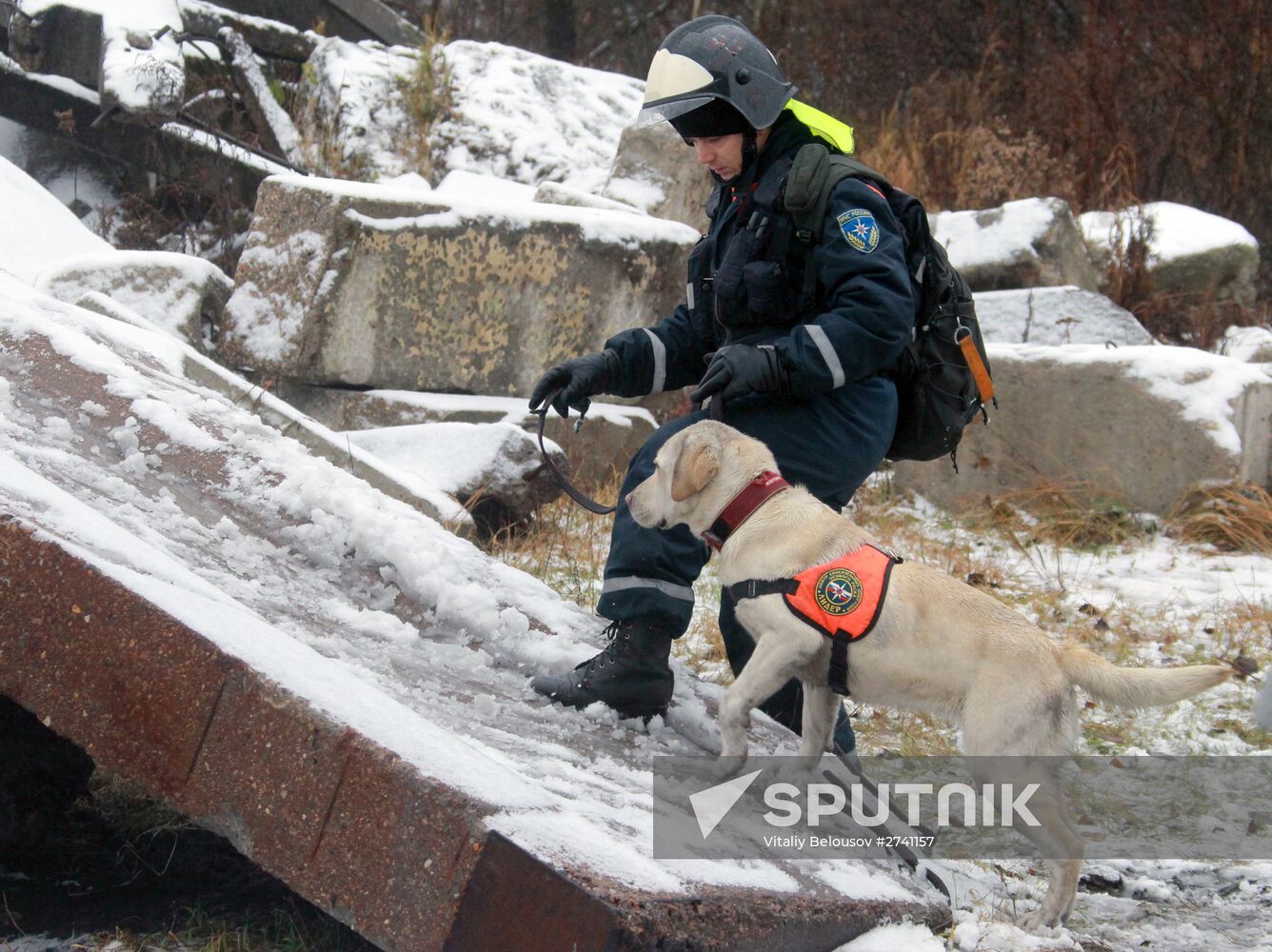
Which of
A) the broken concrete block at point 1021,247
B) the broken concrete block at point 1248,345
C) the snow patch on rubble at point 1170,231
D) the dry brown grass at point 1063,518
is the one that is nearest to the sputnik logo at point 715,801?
the dry brown grass at point 1063,518

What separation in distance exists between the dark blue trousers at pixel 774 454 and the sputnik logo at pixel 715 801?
0.38 m

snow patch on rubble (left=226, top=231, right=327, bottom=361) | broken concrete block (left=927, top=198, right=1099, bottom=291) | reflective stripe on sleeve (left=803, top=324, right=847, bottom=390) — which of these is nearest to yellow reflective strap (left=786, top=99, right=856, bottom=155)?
reflective stripe on sleeve (left=803, top=324, right=847, bottom=390)

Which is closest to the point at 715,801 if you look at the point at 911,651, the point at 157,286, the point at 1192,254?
the point at 911,651

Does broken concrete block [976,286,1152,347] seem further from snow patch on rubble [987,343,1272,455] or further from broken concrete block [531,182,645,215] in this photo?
broken concrete block [531,182,645,215]

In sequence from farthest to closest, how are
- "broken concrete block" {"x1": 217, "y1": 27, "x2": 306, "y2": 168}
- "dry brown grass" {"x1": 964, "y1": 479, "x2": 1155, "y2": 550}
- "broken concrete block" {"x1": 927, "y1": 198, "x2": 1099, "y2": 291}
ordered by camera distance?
"broken concrete block" {"x1": 217, "y1": 27, "x2": 306, "y2": 168} → "broken concrete block" {"x1": 927, "y1": 198, "x2": 1099, "y2": 291} → "dry brown grass" {"x1": 964, "y1": 479, "x2": 1155, "y2": 550}

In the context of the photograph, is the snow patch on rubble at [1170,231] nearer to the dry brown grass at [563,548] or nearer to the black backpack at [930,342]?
the dry brown grass at [563,548]

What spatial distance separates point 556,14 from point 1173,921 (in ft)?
46.2

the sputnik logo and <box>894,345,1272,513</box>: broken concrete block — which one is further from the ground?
<box>894,345,1272,513</box>: broken concrete block

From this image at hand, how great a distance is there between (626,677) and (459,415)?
312 centimetres

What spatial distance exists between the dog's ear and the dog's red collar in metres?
0.08

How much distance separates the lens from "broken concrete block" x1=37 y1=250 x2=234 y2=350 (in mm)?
5672

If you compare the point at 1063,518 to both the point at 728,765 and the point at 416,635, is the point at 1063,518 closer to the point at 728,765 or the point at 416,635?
the point at 728,765

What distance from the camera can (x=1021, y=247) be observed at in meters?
7.50

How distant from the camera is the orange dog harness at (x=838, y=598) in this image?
105 inches
